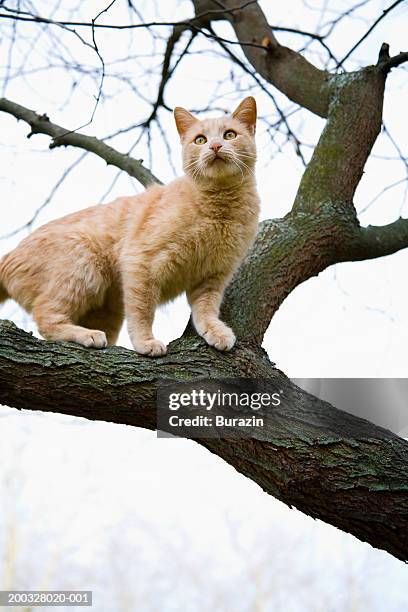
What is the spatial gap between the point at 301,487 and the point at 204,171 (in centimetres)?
142

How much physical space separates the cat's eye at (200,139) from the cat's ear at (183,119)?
0.39 ft

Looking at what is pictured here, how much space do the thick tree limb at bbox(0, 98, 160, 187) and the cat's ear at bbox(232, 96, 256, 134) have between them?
0.73 metres

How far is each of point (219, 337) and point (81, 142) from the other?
185 centimetres

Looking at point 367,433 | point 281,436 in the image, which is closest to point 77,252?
point 281,436

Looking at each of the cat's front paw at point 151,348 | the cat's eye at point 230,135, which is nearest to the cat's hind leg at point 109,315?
the cat's front paw at point 151,348

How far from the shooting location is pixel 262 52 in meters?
4.07

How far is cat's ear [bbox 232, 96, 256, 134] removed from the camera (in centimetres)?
305

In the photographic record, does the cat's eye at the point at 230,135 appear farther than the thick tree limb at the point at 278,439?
Yes

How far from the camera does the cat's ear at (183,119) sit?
10.1 ft

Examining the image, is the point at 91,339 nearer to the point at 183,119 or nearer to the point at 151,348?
the point at 151,348

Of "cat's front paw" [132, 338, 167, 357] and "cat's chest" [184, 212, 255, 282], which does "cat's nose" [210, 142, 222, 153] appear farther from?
"cat's front paw" [132, 338, 167, 357]

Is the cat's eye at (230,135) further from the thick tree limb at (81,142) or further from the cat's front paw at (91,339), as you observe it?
the cat's front paw at (91,339)

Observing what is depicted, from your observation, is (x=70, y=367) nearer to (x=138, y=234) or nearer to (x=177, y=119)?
(x=138, y=234)

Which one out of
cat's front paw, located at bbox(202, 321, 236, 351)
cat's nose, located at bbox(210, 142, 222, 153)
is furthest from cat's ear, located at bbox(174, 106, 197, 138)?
cat's front paw, located at bbox(202, 321, 236, 351)
